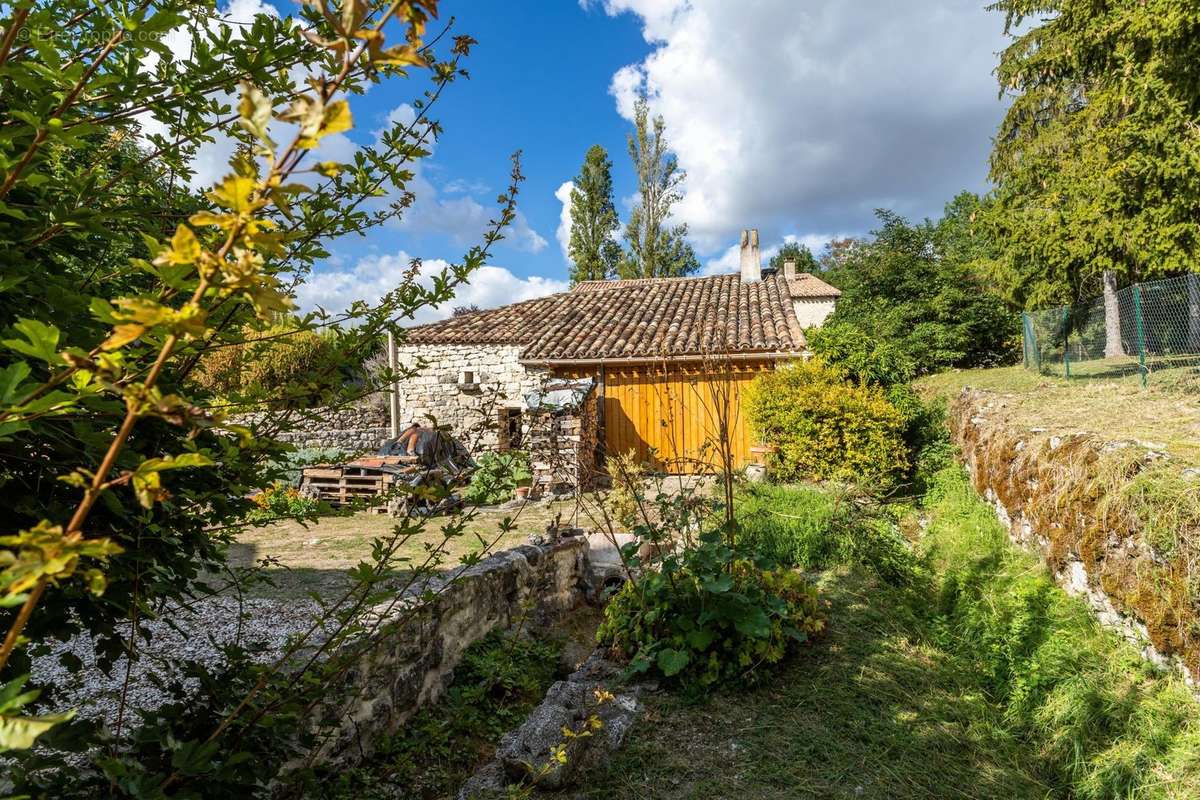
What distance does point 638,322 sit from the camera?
13.3m

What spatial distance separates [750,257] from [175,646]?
1470cm

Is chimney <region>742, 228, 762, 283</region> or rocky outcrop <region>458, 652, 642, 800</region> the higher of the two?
chimney <region>742, 228, 762, 283</region>

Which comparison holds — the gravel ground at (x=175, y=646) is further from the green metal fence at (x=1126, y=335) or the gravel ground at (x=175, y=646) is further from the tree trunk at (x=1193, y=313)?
the tree trunk at (x=1193, y=313)

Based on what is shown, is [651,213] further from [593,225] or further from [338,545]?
[338,545]

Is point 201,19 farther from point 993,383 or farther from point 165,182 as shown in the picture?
point 993,383

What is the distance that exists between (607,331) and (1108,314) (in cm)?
948

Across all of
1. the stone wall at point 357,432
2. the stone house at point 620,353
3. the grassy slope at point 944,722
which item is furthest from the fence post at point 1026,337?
the stone wall at point 357,432

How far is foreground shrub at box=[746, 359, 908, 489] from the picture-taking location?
805 cm

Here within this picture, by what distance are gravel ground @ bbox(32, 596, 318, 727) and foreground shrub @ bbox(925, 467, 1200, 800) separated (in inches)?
150

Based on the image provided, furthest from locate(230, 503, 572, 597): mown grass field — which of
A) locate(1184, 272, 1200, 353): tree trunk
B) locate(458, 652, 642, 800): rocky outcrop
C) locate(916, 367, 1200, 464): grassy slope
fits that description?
locate(1184, 272, 1200, 353): tree trunk

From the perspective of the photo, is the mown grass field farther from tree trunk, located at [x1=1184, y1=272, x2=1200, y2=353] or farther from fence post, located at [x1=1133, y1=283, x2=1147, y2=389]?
tree trunk, located at [x1=1184, y1=272, x2=1200, y2=353]

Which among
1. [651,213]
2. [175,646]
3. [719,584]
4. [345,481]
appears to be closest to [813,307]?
[651,213]

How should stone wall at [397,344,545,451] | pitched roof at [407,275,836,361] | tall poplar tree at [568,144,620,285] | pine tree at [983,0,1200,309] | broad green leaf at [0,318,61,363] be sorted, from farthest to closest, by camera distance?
tall poplar tree at [568,144,620,285], stone wall at [397,344,545,451], pitched roof at [407,275,836,361], pine tree at [983,0,1200,309], broad green leaf at [0,318,61,363]

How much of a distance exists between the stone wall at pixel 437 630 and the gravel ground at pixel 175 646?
20.3 inches
